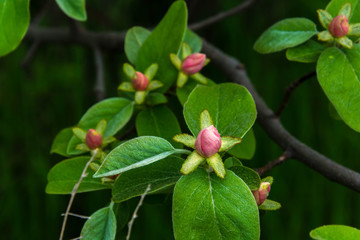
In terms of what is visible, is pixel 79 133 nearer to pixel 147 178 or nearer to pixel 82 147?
pixel 82 147

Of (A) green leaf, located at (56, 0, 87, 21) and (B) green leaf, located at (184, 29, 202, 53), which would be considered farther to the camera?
(B) green leaf, located at (184, 29, 202, 53)

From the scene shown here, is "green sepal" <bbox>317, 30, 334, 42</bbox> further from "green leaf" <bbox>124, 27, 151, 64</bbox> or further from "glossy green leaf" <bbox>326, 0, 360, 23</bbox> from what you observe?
"green leaf" <bbox>124, 27, 151, 64</bbox>

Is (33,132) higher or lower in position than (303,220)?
higher

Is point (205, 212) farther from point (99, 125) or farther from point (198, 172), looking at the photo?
point (99, 125)

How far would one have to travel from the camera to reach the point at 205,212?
0.53m

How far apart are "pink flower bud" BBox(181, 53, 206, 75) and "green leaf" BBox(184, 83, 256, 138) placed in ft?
0.40

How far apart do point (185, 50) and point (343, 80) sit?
246 mm

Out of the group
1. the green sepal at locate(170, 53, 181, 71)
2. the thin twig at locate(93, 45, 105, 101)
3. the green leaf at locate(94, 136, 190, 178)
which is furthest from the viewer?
the thin twig at locate(93, 45, 105, 101)

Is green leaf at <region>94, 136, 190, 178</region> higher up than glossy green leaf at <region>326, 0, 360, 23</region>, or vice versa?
glossy green leaf at <region>326, 0, 360, 23</region>

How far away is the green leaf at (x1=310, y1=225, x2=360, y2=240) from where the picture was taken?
0.52 metres

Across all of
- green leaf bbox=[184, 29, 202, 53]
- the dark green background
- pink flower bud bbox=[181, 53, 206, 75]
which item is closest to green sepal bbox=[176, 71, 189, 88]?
pink flower bud bbox=[181, 53, 206, 75]

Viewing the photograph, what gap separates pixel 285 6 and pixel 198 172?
4.61 ft

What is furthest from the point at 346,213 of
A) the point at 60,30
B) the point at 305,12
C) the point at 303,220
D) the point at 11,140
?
the point at 11,140

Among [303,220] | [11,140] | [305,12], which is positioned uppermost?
[305,12]
